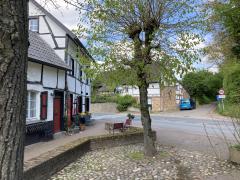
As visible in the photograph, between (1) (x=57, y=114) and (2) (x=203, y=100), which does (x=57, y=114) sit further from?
(2) (x=203, y=100)

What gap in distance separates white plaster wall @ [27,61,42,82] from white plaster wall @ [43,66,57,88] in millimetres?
487

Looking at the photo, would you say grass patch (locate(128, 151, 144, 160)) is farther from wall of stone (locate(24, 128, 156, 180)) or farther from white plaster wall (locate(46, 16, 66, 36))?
white plaster wall (locate(46, 16, 66, 36))

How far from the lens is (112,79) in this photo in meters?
9.72

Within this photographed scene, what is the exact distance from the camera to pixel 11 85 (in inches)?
78.9

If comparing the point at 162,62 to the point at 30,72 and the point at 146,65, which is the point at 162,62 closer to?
the point at 146,65

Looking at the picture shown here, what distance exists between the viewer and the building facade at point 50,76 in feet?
39.8

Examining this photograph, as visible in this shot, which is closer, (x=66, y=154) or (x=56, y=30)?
(x=66, y=154)

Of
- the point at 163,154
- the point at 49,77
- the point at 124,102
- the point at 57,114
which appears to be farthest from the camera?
the point at 124,102

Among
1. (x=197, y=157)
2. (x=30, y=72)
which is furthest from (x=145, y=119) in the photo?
(x=30, y=72)

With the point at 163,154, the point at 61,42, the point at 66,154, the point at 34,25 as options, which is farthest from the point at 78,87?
the point at 66,154

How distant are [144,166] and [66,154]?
239cm

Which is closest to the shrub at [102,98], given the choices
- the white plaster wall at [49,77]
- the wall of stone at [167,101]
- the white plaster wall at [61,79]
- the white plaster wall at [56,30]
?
the wall of stone at [167,101]

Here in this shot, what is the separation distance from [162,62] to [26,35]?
24.2ft

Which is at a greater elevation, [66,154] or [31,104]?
[31,104]
